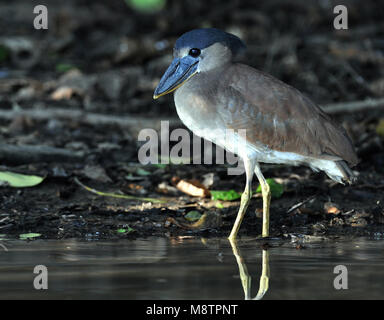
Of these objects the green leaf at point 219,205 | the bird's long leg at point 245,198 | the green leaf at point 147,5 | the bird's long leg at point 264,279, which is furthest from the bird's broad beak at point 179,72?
the green leaf at point 147,5

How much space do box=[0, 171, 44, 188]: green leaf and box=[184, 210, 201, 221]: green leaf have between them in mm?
1395

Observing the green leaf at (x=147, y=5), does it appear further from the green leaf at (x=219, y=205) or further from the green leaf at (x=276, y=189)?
the green leaf at (x=219, y=205)

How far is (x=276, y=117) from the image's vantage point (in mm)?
5523

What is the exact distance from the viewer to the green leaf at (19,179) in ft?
20.0

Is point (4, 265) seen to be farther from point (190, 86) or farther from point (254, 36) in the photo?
point (254, 36)

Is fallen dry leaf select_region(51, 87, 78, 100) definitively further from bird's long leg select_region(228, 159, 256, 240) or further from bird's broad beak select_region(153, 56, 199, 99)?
bird's long leg select_region(228, 159, 256, 240)

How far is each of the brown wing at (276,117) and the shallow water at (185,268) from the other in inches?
32.9

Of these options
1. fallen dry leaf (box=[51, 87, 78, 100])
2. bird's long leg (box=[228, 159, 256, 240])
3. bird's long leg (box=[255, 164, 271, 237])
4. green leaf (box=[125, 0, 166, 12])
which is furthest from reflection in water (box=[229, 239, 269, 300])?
green leaf (box=[125, 0, 166, 12])

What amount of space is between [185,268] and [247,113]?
1711mm

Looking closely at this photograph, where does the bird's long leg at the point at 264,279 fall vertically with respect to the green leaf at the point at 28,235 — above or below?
below

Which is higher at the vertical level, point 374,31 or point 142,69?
point 374,31

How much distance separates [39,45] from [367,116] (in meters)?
5.60
